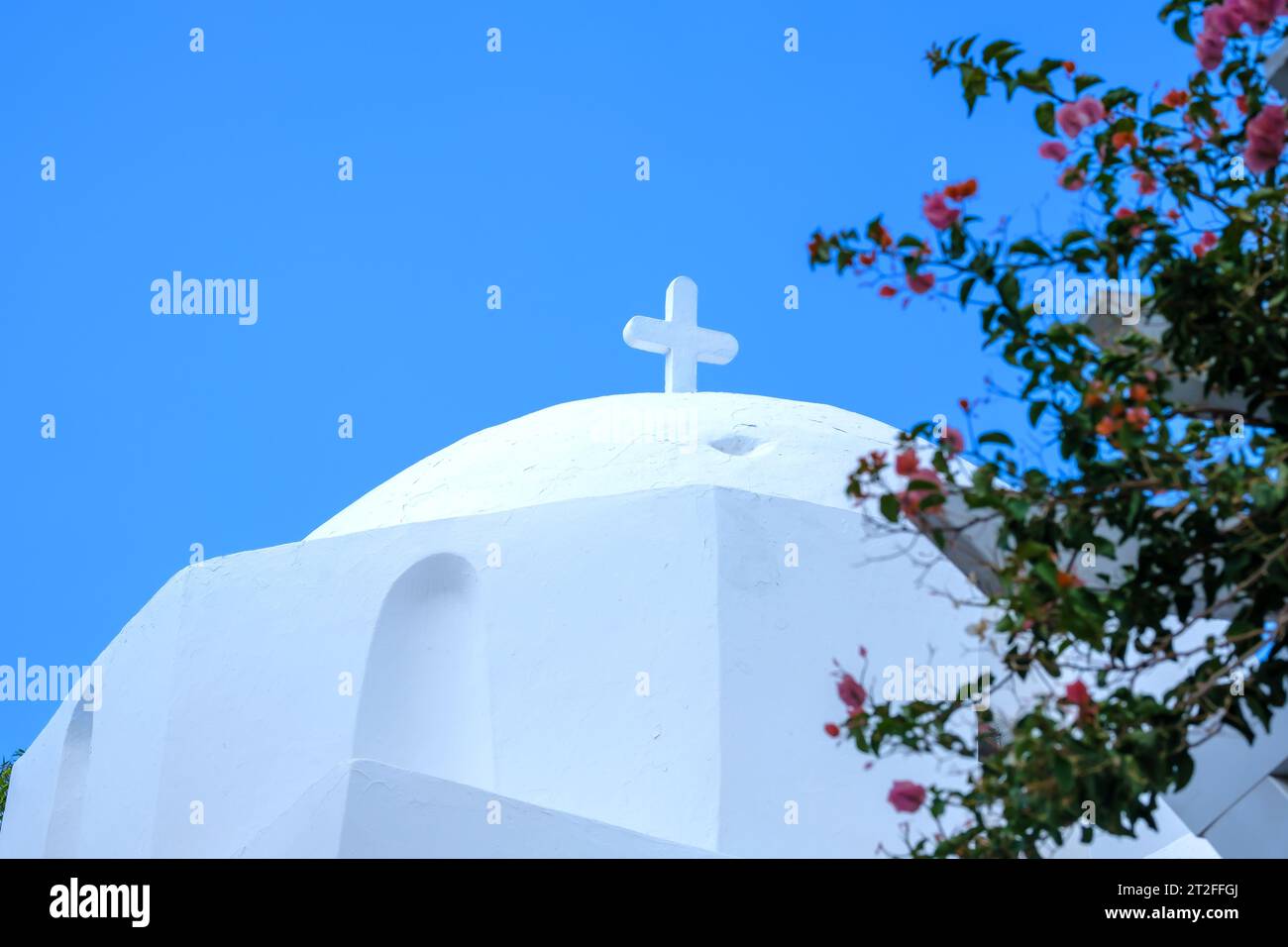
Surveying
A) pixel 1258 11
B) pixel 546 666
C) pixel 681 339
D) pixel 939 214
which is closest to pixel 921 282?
pixel 939 214

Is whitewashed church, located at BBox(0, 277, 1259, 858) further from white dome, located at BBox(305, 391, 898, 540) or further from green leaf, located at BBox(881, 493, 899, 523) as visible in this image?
green leaf, located at BBox(881, 493, 899, 523)

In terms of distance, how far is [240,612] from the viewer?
9.27 metres

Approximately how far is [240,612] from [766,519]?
333cm

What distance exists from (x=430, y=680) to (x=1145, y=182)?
19.0ft

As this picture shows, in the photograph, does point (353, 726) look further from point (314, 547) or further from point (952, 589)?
point (952, 589)

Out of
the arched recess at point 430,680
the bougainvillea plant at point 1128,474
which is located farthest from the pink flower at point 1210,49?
the arched recess at point 430,680

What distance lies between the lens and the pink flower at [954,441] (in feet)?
12.0

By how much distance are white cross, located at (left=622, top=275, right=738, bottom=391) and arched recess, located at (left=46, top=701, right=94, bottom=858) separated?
4864 mm

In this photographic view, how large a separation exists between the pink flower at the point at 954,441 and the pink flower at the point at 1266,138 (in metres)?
0.96

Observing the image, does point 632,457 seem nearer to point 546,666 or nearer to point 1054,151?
point 546,666

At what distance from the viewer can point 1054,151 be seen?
157 inches

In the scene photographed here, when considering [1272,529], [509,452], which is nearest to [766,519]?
[509,452]

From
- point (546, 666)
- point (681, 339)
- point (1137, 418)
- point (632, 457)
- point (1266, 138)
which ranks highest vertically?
point (681, 339)

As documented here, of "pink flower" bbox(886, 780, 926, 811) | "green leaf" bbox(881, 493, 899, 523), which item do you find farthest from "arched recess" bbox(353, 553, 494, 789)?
"green leaf" bbox(881, 493, 899, 523)
